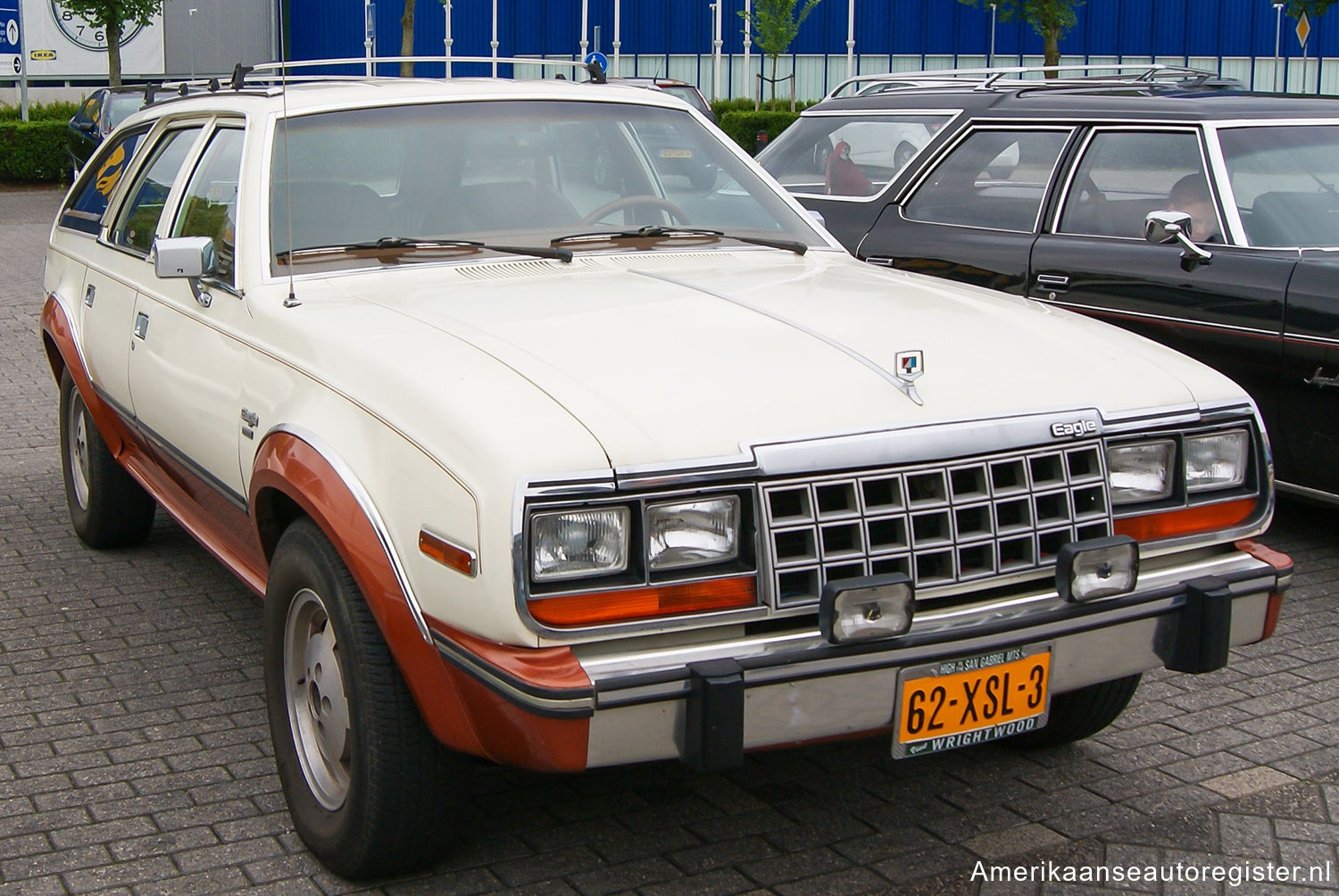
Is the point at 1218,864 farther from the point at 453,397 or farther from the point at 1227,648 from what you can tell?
the point at 453,397

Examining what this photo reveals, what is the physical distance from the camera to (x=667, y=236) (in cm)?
453

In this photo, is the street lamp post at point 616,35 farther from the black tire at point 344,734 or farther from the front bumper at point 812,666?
the front bumper at point 812,666

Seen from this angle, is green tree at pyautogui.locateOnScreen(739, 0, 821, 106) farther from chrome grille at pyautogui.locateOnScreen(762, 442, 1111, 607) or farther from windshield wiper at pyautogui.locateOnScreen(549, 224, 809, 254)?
chrome grille at pyautogui.locateOnScreen(762, 442, 1111, 607)

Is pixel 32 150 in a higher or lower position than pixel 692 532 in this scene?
higher

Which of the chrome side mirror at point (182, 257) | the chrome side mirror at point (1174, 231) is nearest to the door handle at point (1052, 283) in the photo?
the chrome side mirror at point (1174, 231)

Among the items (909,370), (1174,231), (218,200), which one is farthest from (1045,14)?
(909,370)

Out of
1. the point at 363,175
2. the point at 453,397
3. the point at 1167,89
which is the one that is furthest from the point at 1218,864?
the point at 1167,89

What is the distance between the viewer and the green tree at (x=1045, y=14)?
111 ft

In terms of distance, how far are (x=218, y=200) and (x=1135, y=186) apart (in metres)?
3.90

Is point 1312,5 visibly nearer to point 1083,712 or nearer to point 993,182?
point 993,182

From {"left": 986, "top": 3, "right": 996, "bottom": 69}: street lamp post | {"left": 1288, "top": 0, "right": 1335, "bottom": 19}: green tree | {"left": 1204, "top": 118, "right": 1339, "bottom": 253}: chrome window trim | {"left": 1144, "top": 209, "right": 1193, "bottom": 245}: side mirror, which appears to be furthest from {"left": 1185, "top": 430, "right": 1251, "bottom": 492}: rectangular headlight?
{"left": 986, "top": 3, "right": 996, "bottom": 69}: street lamp post

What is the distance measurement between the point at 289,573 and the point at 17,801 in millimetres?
1052

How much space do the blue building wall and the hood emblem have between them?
37.7 m

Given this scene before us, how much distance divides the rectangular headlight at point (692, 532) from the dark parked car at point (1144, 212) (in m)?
3.46
